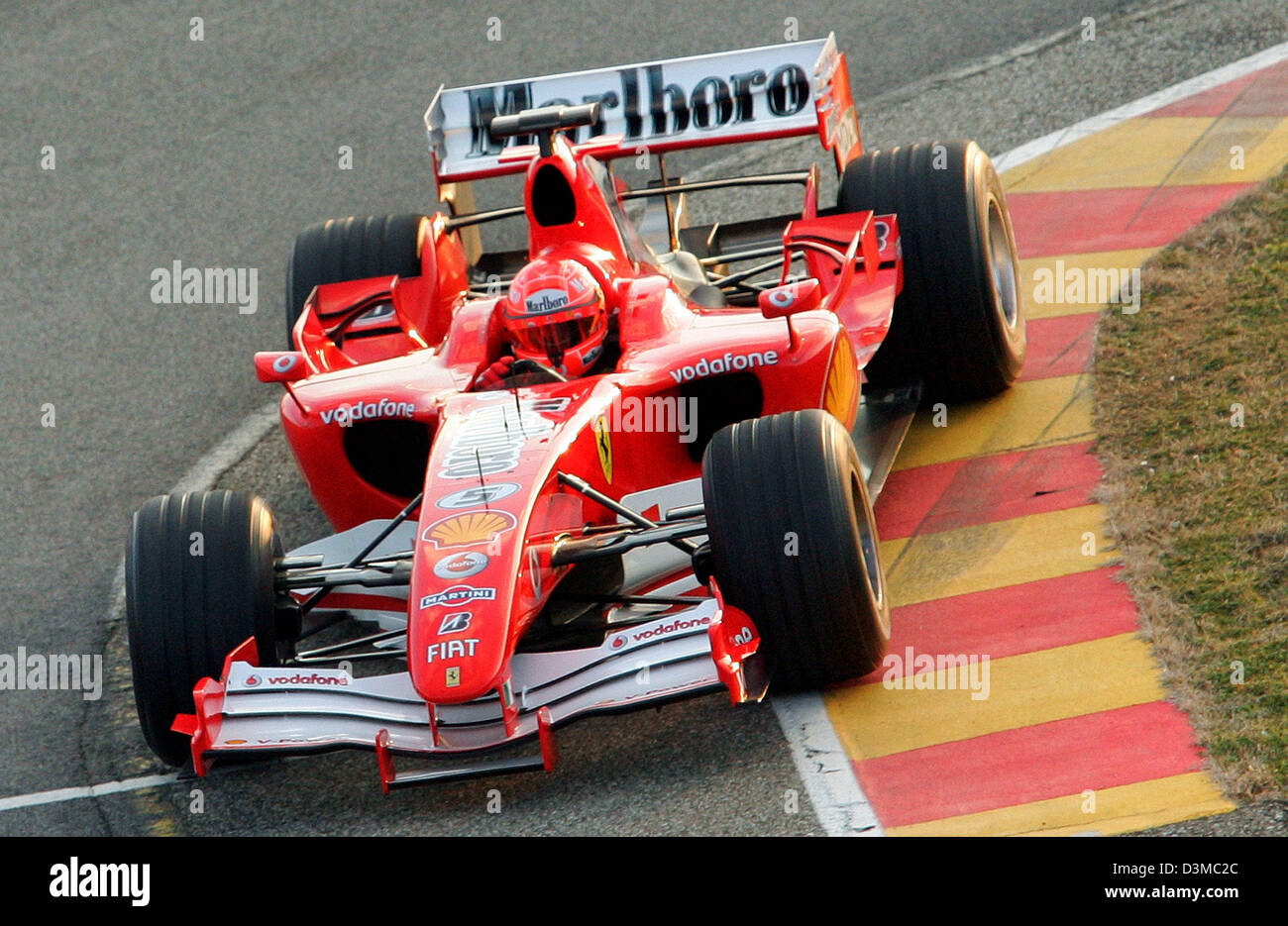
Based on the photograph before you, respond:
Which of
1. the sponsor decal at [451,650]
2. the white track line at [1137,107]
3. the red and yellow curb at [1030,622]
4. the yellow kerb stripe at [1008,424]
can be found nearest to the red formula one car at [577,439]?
the sponsor decal at [451,650]

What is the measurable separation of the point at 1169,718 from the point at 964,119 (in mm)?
6623

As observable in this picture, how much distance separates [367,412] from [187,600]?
1187 millimetres

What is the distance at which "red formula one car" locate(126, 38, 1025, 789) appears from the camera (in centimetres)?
593

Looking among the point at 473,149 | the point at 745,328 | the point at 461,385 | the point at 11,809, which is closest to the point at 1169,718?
the point at 745,328

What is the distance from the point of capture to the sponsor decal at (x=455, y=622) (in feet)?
18.9

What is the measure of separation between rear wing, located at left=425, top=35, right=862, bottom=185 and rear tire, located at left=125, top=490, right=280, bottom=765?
9.42 ft

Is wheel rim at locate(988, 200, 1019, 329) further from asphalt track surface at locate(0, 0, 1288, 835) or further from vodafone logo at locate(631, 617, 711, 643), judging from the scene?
vodafone logo at locate(631, 617, 711, 643)

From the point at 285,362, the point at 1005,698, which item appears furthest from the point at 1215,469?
the point at 285,362

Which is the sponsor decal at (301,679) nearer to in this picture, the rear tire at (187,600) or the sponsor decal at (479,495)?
the rear tire at (187,600)

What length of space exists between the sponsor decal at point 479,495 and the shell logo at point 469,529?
0.06 metres

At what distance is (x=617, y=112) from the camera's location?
29.3ft

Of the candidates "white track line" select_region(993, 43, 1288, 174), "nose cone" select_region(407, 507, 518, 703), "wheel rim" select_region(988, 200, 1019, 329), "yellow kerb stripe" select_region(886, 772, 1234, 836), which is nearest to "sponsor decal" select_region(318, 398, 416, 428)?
"nose cone" select_region(407, 507, 518, 703)

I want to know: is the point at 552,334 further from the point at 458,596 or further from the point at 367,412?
the point at 458,596

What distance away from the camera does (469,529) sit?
239 inches
